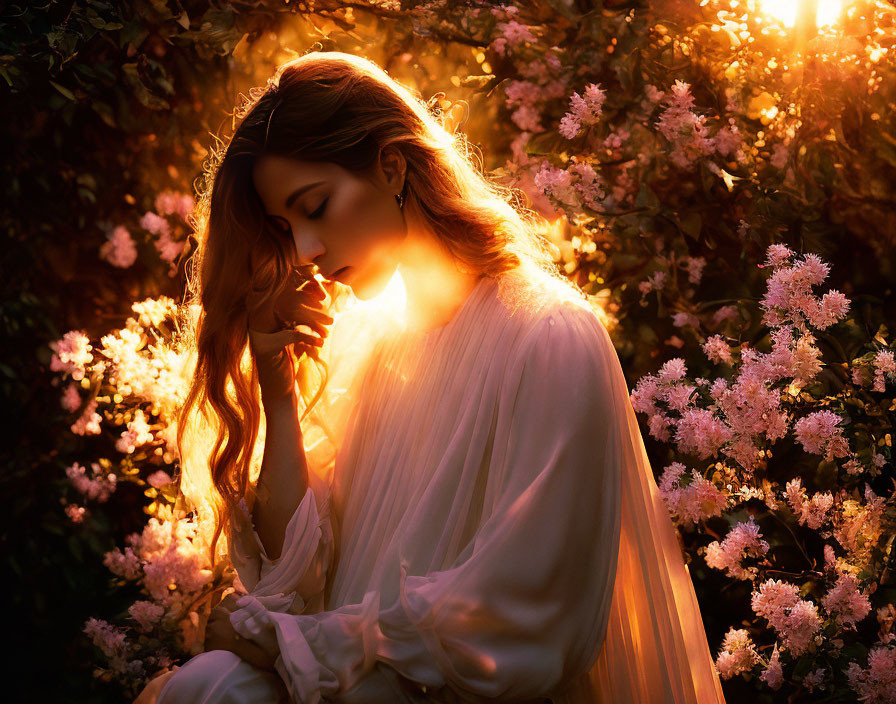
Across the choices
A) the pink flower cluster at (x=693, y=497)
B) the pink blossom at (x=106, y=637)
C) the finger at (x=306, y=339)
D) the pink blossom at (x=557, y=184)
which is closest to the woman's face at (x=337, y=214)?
the finger at (x=306, y=339)

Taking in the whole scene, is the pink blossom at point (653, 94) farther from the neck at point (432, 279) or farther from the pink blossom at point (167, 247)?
the pink blossom at point (167, 247)

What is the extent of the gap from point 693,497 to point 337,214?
1082 millimetres

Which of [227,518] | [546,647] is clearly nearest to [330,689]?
[546,647]

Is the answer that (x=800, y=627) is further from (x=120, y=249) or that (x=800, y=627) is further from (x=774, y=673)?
(x=120, y=249)

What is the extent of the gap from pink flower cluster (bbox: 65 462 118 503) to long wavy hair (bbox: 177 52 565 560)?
0.83m

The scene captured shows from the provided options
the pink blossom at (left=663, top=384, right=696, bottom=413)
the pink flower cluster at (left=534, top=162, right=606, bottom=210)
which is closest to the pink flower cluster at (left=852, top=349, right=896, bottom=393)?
the pink blossom at (left=663, top=384, right=696, bottom=413)

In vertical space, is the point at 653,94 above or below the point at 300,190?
above

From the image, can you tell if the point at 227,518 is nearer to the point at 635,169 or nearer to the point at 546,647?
the point at 546,647

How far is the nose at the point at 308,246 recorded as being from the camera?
180 cm

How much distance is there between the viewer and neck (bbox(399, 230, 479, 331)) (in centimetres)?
191

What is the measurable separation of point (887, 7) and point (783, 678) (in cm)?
172

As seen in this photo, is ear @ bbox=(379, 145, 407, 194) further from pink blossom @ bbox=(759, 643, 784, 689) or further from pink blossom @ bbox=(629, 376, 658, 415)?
pink blossom @ bbox=(759, 643, 784, 689)

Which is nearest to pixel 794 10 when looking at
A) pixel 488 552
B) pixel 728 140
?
pixel 728 140

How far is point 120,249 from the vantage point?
3027mm
